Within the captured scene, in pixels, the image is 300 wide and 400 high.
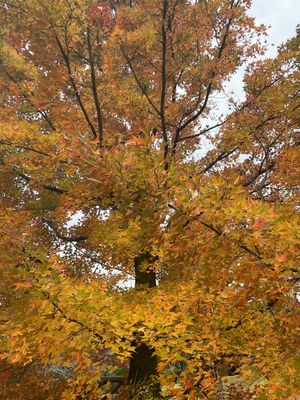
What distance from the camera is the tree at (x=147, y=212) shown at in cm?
273

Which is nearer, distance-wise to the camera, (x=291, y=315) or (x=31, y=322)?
(x=291, y=315)

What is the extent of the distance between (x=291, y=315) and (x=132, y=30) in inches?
210

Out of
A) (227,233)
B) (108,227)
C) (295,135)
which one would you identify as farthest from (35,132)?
(295,135)

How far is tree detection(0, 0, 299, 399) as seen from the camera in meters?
2.73

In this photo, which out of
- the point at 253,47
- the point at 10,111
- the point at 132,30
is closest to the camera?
the point at 132,30

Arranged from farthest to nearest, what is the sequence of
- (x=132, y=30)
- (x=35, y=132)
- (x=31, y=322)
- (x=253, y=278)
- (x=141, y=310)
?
(x=132, y=30) < (x=35, y=132) < (x=141, y=310) < (x=31, y=322) < (x=253, y=278)

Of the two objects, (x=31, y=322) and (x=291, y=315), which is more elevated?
(x=31, y=322)

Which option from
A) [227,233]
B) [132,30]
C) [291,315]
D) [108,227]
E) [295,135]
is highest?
[132,30]

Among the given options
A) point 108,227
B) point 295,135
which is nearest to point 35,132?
point 108,227

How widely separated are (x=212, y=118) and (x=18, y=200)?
488 cm

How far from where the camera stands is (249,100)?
6688 millimetres

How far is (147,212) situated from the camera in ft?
9.48

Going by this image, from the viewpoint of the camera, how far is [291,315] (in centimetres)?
278

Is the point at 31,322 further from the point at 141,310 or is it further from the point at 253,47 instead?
the point at 253,47
